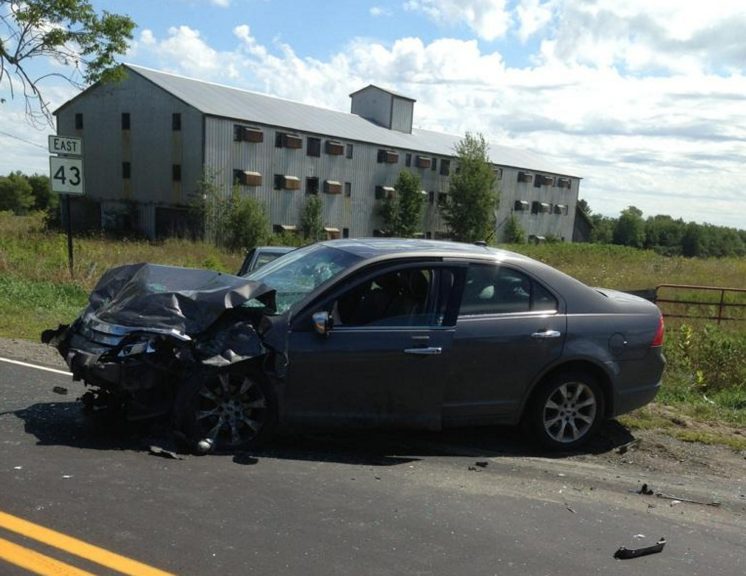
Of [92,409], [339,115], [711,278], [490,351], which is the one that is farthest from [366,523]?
[339,115]

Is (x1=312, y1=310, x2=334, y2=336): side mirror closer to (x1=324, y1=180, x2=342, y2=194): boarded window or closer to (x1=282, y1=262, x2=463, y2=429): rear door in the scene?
(x1=282, y1=262, x2=463, y2=429): rear door

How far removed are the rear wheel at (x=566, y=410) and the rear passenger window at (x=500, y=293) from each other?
627mm

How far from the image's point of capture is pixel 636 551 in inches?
154

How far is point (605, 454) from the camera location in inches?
233

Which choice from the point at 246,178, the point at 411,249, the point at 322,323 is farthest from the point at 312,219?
the point at 322,323

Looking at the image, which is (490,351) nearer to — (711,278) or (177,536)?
(177,536)

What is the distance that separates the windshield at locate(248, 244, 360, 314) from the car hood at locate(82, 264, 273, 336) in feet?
0.93

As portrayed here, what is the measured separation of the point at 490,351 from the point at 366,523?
6.38ft

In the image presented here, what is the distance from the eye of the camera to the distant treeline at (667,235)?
447 ft

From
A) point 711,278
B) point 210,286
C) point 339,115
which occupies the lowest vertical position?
point 711,278

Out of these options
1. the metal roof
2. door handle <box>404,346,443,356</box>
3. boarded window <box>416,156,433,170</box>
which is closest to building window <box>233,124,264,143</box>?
the metal roof

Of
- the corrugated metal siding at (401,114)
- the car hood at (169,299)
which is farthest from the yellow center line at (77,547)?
the corrugated metal siding at (401,114)

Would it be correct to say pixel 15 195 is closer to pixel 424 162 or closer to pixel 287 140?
pixel 424 162

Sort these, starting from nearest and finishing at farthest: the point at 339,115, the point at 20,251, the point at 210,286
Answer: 1. the point at 210,286
2. the point at 20,251
3. the point at 339,115
